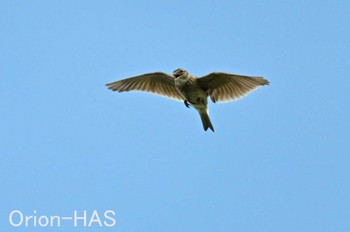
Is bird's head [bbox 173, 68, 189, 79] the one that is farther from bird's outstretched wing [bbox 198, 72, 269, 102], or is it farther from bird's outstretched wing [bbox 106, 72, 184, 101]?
bird's outstretched wing [bbox 106, 72, 184, 101]

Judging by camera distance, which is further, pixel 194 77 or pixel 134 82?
pixel 134 82

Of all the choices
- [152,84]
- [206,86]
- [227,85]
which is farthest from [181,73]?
[152,84]

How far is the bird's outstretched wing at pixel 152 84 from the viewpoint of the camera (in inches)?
777

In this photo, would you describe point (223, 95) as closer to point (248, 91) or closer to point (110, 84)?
point (248, 91)

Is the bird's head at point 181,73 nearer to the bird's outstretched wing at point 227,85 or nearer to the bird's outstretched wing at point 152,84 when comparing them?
the bird's outstretched wing at point 227,85

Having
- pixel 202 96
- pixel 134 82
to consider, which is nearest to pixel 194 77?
pixel 202 96

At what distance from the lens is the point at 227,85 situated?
19.0 metres

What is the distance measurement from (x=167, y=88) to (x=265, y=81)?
2.72 meters

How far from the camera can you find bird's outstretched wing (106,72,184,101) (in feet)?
64.7

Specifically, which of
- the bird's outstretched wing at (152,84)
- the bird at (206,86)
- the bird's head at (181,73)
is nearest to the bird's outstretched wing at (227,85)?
the bird at (206,86)

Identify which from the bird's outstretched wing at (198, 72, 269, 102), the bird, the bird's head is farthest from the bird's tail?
the bird's head

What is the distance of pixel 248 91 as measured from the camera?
18.9 meters

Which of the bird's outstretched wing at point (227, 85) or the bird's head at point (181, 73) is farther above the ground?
the bird's head at point (181, 73)

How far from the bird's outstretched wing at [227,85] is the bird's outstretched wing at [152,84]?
110 centimetres
